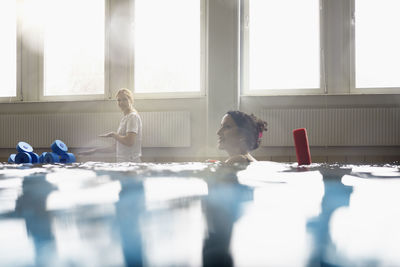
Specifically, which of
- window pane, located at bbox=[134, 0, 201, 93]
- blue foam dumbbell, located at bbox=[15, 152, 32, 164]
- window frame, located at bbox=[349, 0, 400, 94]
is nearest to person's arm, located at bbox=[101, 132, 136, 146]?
blue foam dumbbell, located at bbox=[15, 152, 32, 164]

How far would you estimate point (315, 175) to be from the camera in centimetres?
68

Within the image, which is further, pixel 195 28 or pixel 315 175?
pixel 195 28

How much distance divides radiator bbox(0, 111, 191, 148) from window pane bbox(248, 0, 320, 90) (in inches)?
37.0

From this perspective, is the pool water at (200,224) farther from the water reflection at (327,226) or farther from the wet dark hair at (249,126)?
the wet dark hair at (249,126)

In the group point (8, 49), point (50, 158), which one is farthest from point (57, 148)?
point (8, 49)

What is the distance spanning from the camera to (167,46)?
395 centimetres

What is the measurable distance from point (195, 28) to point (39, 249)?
3.84 meters

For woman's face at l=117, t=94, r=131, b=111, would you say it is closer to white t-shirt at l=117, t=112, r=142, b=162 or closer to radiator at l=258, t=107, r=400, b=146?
white t-shirt at l=117, t=112, r=142, b=162

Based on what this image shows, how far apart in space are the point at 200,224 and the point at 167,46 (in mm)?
3824

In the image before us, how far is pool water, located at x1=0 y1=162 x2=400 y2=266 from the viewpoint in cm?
22

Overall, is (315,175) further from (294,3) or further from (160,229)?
(294,3)

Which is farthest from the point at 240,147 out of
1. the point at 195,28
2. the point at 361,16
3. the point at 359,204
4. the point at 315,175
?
the point at 361,16

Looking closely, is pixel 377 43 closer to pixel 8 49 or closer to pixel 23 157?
pixel 23 157

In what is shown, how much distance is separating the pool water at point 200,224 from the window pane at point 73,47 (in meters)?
3.74
